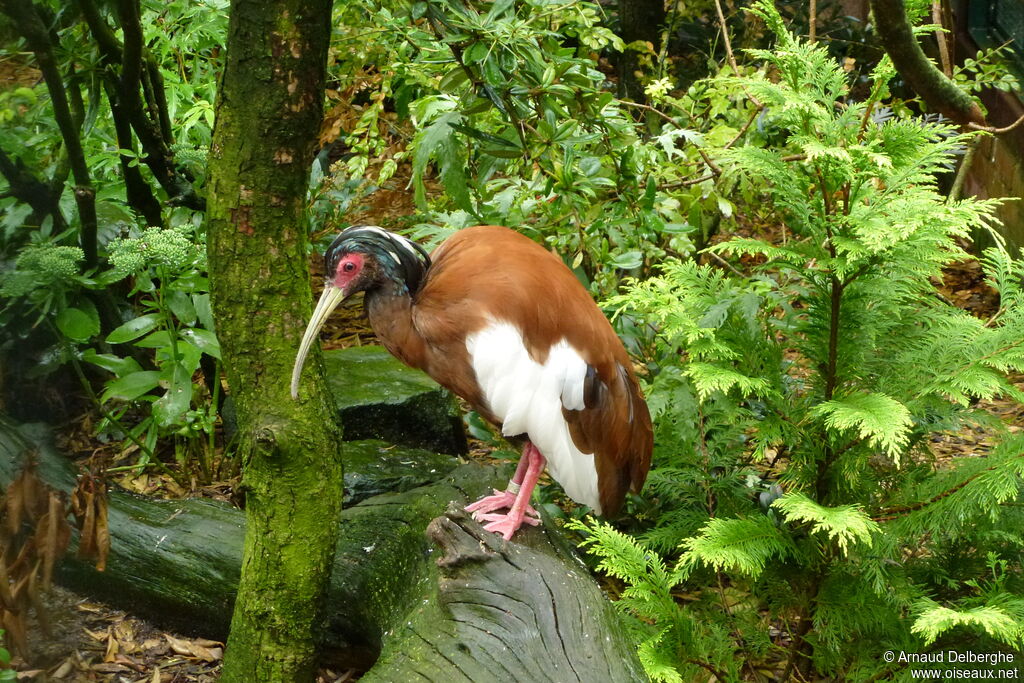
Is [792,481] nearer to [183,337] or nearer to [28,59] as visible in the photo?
[183,337]

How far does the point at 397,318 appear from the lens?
9.68 feet

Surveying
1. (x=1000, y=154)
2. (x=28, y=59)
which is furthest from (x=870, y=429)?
(x=1000, y=154)

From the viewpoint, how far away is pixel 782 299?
3.35 meters

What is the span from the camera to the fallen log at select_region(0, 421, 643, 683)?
247cm

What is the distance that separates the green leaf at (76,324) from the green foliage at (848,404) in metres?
2.02

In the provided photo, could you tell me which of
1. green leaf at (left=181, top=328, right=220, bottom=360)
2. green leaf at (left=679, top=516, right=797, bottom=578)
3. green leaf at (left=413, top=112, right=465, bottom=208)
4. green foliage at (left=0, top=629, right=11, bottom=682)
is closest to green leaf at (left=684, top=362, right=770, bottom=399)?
A: green leaf at (left=679, top=516, right=797, bottom=578)

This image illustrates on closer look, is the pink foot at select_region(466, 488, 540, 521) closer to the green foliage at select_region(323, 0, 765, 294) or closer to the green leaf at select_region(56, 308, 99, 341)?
the green foliage at select_region(323, 0, 765, 294)

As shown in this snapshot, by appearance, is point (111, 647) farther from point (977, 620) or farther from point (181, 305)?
point (977, 620)

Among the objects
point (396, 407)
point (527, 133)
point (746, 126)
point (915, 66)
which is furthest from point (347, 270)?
point (746, 126)

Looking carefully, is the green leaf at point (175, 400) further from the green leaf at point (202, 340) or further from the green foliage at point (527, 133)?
the green foliage at point (527, 133)

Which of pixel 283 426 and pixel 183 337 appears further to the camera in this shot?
pixel 183 337

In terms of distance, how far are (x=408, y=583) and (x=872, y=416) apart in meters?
1.47

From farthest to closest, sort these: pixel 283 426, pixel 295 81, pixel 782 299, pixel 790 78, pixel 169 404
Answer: pixel 169 404, pixel 782 299, pixel 790 78, pixel 283 426, pixel 295 81

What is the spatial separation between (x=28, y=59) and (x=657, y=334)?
2520 millimetres
